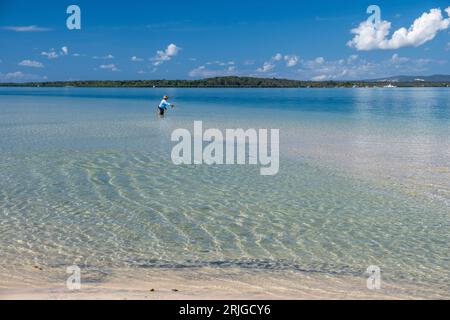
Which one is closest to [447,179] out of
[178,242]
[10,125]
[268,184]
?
[268,184]

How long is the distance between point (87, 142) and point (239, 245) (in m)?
15.6

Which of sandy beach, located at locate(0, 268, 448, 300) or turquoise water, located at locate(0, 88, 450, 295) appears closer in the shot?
sandy beach, located at locate(0, 268, 448, 300)

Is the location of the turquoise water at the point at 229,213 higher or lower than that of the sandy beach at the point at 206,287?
higher

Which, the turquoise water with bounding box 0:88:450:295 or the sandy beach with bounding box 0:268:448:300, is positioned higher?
the turquoise water with bounding box 0:88:450:295

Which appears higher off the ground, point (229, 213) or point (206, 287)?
point (229, 213)

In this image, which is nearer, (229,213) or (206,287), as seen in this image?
(206,287)

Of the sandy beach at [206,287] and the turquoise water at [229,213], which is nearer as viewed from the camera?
the sandy beach at [206,287]

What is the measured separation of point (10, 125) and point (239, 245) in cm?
2725

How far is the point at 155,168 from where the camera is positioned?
52.5 ft

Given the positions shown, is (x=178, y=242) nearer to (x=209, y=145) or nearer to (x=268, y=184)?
(x=268, y=184)

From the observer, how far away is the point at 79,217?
1041 cm
